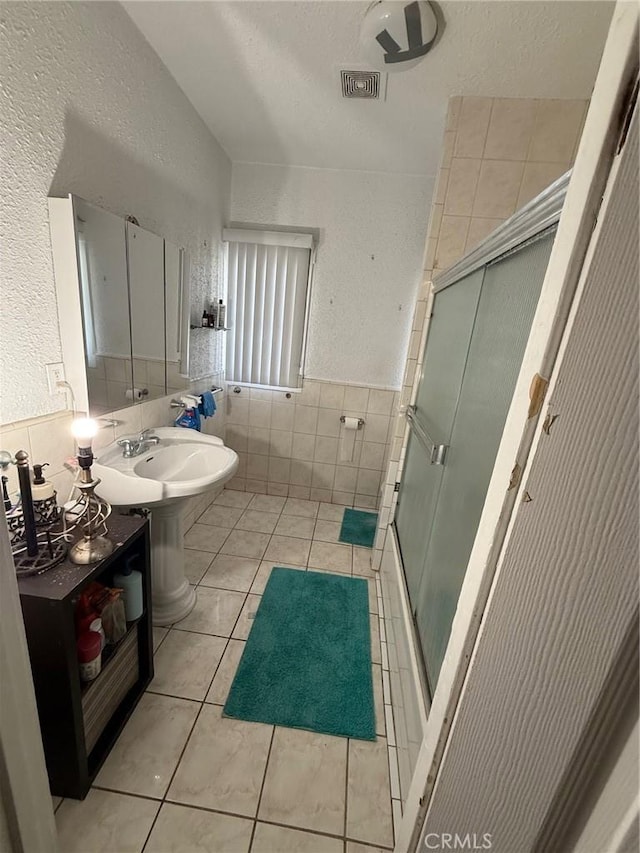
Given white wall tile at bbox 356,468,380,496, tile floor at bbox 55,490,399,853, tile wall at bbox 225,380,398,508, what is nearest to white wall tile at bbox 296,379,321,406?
tile wall at bbox 225,380,398,508

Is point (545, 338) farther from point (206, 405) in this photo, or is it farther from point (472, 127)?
point (206, 405)

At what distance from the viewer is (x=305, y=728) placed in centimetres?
119

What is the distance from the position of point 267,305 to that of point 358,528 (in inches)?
70.8

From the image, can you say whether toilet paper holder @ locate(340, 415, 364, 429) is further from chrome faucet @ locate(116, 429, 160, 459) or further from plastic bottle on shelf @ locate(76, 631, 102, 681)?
plastic bottle on shelf @ locate(76, 631, 102, 681)

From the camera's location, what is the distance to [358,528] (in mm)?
2480

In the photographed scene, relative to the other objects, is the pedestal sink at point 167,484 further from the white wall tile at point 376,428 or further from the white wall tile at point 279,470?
the white wall tile at point 376,428

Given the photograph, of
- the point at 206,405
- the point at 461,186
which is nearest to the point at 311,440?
the point at 206,405

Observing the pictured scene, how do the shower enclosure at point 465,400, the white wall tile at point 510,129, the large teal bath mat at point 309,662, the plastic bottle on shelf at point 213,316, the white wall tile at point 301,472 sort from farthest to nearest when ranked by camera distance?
the white wall tile at point 301,472 < the plastic bottle on shelf at point 213,316 < the white wall tile at point 510,129 < the large teal bath mat at point 309,662 < the shower enclosure at point 465,400

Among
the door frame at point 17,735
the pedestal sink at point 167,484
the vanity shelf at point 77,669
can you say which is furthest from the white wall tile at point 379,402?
the door frame at point 17,735

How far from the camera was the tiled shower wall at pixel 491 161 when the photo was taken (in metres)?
1.49

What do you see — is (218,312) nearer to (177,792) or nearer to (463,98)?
A: (463,98)

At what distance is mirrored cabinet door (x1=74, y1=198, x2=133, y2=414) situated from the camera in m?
1.14

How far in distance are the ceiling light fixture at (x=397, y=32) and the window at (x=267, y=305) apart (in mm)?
1091

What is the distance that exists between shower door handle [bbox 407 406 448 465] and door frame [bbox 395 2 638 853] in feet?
2.11
